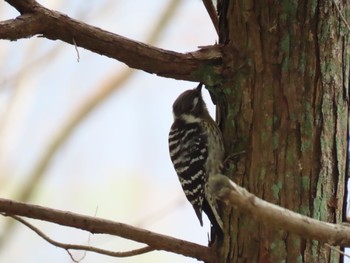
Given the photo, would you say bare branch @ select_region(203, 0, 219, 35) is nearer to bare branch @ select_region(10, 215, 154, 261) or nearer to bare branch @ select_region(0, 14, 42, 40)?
bare branch @ select_region(0, 14, 42, 40)

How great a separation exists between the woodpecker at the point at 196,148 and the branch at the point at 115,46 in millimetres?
303

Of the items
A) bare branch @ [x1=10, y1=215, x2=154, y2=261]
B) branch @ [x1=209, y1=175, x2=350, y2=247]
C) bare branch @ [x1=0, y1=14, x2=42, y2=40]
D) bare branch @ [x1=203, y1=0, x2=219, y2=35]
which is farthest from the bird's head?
branch @ [x1=209, y1=175, x2=350, y2=247]

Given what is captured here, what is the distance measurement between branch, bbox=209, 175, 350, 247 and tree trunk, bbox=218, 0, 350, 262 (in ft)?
2.02

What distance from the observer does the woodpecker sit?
2865 mm

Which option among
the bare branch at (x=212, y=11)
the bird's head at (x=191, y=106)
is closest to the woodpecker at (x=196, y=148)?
the bird's head at (x=191, y=106)

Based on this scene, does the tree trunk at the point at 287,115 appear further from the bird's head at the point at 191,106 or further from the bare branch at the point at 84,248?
the bird's head at the point at 191,106

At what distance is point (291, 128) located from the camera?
2404 millimetres

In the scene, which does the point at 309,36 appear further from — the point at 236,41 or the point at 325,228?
the point at 325,228

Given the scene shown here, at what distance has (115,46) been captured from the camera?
7.87 ft

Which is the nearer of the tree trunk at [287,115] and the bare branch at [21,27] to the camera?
the bare branch at [21,27]

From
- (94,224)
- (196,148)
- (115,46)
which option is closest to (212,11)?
(115,46)

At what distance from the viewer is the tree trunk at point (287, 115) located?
93.0 inches

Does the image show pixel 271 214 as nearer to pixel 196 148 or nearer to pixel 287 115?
pixel 287 115

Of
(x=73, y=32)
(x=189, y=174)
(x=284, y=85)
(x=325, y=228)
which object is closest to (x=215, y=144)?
(x=189, y=174)
